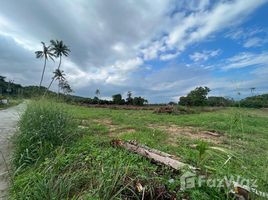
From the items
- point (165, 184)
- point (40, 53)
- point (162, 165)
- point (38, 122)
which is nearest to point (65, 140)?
point (38, 122)

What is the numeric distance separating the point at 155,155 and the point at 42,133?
226cm

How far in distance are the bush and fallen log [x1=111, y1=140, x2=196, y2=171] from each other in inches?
45.0

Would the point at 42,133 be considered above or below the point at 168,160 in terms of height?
above

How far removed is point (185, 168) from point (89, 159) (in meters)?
1.42

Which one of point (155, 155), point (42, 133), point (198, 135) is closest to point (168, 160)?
point (155, 155)

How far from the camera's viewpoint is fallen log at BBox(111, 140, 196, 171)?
297 centimetres

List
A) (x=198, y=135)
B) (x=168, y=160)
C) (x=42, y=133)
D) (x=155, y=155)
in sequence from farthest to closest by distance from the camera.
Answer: (x=198, y=135), (x=42, y=133), (x=155, y=155), (x=168, y=160)

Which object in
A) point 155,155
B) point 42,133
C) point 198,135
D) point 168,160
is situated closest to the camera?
point 168,160

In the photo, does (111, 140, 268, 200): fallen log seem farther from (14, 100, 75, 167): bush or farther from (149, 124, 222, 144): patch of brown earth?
(149, 124, 222, 144): patch of brown earth

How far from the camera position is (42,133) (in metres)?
4.38

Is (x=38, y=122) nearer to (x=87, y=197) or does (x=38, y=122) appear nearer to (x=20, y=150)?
(x=20, y=150)

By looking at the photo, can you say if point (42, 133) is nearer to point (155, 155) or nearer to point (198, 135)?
point (155, 155)

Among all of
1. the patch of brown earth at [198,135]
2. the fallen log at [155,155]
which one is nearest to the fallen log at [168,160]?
the fallen log at [155,155]

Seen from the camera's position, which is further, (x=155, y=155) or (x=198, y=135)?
(x=198, y=135)
